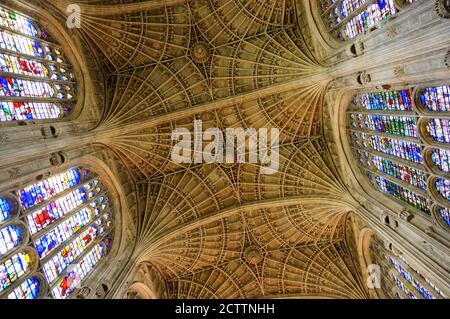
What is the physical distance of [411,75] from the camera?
9.78 metres

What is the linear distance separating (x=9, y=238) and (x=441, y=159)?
1409cm

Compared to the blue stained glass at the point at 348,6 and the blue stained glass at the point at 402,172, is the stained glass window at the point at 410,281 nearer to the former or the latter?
the blue stained glass at the point at 402,172

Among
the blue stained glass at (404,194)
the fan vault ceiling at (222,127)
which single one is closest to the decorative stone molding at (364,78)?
the fan vault ceiling at (222,127)

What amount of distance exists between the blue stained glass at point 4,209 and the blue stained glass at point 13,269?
1335 mm

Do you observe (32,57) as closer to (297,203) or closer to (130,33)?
(130,33)

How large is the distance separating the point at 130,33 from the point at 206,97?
5213 mm

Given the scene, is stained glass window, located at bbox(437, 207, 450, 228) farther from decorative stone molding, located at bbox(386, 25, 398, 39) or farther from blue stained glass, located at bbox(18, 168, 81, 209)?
blue stained glass, located at bbox(18, 168, 81, 209)

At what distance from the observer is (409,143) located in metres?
11.8

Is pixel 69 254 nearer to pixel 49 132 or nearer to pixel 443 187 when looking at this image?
pixel 49 132

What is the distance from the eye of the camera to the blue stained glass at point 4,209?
11.2 meters

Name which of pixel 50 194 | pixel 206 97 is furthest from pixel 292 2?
pixel 50 194

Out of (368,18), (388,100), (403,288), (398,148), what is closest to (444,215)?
(398,148)

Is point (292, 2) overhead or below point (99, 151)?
overhead

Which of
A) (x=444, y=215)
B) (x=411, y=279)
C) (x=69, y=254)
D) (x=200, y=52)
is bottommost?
(x=411, y=279)
